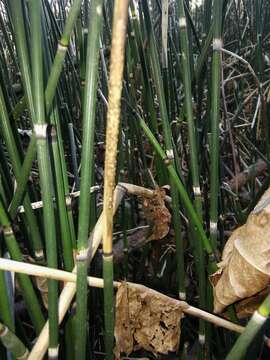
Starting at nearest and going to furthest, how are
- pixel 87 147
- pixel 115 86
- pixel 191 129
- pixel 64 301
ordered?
pixel 115 86, pixel 87 147, pixel 64 301, pixel 191 129

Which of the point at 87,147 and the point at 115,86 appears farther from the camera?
the point at 87,147

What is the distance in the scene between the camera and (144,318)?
2.07 feet

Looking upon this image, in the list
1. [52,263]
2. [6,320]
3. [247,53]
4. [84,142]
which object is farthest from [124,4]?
[247,53]

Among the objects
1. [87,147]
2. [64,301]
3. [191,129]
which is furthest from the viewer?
[191,129]

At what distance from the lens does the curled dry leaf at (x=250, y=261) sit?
50cm

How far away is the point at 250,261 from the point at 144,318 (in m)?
0.22

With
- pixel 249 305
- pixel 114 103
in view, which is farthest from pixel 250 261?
pixel 114 103

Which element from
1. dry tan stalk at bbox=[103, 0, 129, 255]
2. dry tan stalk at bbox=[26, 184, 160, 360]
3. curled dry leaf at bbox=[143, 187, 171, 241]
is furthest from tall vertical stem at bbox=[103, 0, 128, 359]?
curled dry leaf at bbox=[143, 187, 171, 241]

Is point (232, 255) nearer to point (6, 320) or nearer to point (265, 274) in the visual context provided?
point (265, 274)

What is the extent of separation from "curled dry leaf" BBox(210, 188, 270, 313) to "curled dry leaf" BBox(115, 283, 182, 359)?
92 mm

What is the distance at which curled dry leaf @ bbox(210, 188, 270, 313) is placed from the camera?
50 centimetres

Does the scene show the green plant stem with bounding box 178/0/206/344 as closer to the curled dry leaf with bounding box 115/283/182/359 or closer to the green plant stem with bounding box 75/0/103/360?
the curled dry leaf with bounding box 115/283/182/359

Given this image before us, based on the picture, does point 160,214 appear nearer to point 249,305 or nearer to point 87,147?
point 249,305

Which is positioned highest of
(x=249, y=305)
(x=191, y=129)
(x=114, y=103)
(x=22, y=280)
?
(x=114, y=103)
